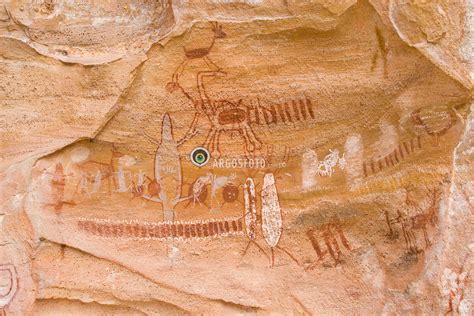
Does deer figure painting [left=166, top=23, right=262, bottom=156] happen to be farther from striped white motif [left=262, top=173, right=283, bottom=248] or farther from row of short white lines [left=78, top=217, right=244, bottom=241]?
row of short white lines [left=78, top=217, right=244, bottom=241]

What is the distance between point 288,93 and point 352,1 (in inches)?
28.5

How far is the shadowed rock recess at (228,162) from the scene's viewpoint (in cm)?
321

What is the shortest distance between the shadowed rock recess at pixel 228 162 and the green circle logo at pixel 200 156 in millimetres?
22

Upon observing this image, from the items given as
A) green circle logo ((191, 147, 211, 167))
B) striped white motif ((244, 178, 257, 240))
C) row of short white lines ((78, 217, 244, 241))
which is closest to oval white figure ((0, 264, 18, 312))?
row of short white lines ((78, 217, 244, 241))

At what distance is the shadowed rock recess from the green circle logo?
22 mm

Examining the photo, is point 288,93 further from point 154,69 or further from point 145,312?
point 145,312

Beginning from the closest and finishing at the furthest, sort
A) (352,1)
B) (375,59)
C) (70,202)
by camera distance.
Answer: (352,1)
(375,59)
(70,202)

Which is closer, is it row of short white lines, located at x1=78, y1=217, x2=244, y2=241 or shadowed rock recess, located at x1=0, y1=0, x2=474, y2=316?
shadowed rock recess, located at x1=0, y1=0, x2=474, y2=316

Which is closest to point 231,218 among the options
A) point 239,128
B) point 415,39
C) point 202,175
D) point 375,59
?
point 202,175


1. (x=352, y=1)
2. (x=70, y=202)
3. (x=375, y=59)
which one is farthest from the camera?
(x=70, y=202)

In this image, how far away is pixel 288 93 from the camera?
350 centimetres

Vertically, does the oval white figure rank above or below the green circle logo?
below

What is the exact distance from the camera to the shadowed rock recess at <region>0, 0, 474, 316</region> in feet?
10.5

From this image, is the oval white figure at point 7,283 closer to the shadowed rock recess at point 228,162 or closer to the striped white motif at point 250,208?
the shadowed rock recess at point 228,162
